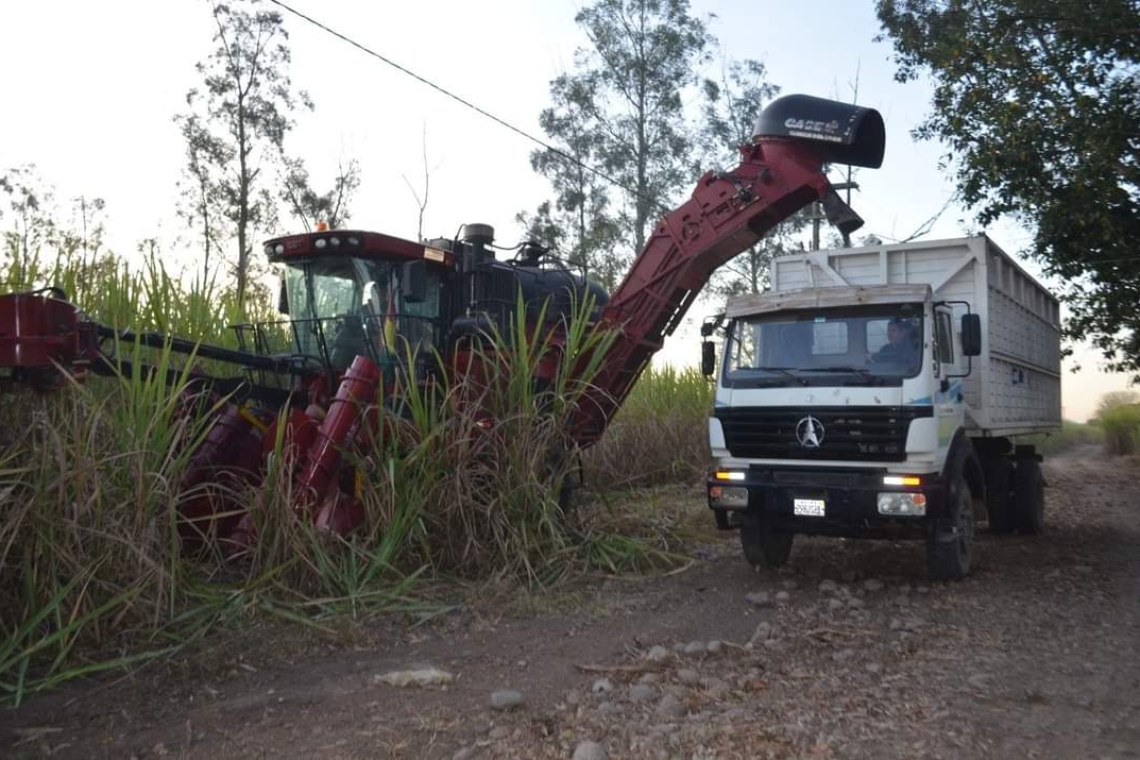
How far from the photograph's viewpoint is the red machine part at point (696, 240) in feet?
27.9

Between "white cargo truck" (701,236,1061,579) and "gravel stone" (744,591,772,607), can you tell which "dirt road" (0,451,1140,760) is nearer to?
"gravel stone" (744,591,772,607)

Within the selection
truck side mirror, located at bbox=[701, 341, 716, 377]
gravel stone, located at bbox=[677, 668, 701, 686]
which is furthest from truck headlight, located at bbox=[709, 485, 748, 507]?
gravel stone, located at bbox=[677, 668, 701, 686]

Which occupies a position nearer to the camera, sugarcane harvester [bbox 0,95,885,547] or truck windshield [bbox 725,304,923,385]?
sugarcane harvester [bbox 0,95,885,547]

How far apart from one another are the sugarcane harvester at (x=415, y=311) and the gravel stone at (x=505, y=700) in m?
2.34

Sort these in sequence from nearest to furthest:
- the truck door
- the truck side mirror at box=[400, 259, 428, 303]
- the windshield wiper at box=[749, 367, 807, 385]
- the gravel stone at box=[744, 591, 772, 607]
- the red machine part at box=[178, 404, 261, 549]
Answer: the red machine part at box=[178, 404, 261, 549], the gravel stone at box=[744, 591, 772, 607], the truck door, the windshield wiper at box=[749, 367, 807, 385], the truck side mirror at box=[400, 259, 428, 303]

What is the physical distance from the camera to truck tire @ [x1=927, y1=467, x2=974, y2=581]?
23.0 ft

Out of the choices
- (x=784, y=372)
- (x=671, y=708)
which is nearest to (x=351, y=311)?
(x=784, y=372)

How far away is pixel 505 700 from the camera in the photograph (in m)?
4.48

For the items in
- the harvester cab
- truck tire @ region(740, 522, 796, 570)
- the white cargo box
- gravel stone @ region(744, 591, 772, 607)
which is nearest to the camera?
gravel stone @ region(744, 591, 772, 607)

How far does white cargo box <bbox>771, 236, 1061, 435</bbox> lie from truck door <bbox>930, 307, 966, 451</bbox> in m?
0.66

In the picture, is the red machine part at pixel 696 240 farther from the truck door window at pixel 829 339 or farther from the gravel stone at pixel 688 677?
the gravel stone at pixel 688 677

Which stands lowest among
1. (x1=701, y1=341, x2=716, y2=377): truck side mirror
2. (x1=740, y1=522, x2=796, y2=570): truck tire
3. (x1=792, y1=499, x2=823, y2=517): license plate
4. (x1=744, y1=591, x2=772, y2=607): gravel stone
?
(x1=744, y1=591, x2=772, y2=607): gravel stone

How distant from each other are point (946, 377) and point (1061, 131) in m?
5.55

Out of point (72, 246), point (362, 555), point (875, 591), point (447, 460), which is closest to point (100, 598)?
point (362, 555)
